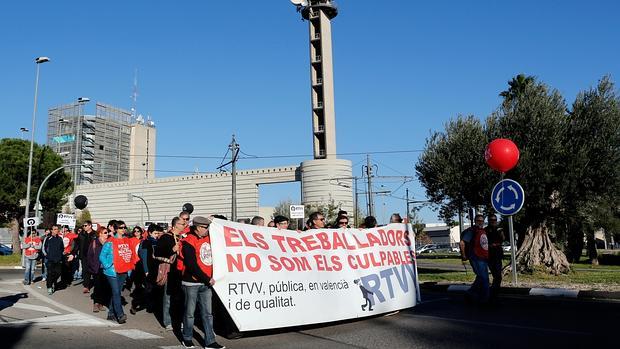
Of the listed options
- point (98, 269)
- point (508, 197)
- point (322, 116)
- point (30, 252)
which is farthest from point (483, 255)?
point (322, 116)

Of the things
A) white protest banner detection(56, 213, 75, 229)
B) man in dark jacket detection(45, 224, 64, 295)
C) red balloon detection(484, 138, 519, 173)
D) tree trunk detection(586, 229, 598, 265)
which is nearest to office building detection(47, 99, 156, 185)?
white protest banner detection(56, 213, 75, 229)

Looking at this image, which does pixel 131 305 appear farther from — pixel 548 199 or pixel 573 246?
pixel 573 246

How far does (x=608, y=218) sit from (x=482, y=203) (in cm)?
1888

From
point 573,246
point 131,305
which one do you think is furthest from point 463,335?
point 573,246

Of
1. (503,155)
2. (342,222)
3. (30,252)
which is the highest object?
(503,155)

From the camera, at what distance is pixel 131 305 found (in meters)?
11.2

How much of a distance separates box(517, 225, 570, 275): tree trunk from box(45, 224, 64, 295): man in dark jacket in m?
14.3

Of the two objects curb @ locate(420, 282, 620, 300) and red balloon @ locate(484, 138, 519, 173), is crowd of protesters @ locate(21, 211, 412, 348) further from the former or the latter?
curb @ locate(420, 282, 620, 300)

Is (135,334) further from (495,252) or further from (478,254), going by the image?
(495,252)

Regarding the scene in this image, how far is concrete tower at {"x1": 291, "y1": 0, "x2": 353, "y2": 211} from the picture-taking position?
78.9 m

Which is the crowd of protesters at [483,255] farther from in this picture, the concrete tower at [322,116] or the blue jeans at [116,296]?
the concrete tower at [322,116]

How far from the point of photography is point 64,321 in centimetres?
905

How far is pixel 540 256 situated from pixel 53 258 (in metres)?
14.9

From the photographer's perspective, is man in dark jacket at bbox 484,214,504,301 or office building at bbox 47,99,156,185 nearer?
man in dark jacket at bbox 484,214,504,301
